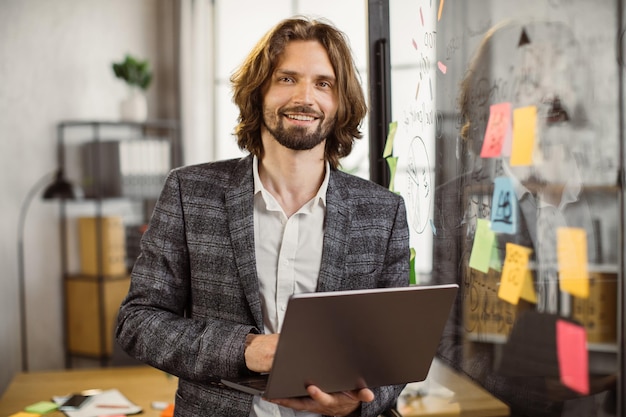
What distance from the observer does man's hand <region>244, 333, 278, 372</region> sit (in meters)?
1.38

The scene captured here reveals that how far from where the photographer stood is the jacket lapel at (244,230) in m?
1.54

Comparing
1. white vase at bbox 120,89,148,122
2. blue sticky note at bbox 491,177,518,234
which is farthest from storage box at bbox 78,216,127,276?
blue sticky note at bbox 491,177,518,234

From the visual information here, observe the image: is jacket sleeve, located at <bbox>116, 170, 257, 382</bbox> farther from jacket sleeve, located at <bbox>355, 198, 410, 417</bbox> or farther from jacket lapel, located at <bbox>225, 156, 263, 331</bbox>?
jacket sleeve, located at <bbox>355, 198, 410, 417</bbox>

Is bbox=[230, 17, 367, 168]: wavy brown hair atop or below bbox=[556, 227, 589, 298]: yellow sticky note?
atop

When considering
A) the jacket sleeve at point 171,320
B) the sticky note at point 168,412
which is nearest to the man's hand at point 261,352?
the jacket sleeve at point 171,320

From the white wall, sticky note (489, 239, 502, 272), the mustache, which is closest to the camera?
sticky note (489, 239, 502, 272)

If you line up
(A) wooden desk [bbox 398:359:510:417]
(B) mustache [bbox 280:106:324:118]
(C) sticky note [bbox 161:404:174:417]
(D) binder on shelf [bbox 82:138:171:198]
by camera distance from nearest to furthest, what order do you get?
(A) wooden desk [bbox 398:359:510:417] → (B) mustache [bbox 280:106:324:118] → (C) sticky note [bbox 161:404:174:417] → (D) binder on shelf [bbox 82:138:171:198]

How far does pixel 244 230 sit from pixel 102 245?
308 centimetres

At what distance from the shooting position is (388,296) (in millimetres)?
1176

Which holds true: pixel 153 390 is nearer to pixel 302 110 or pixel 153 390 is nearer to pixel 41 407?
pixel 41 407

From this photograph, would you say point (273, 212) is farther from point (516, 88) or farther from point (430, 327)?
point (516, 88)

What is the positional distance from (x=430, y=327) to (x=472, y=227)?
0.23m

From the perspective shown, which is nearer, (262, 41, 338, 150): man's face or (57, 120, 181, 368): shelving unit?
(262, 41, 338, 150): man's face

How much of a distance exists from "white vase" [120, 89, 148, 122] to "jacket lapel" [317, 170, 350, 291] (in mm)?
3160
